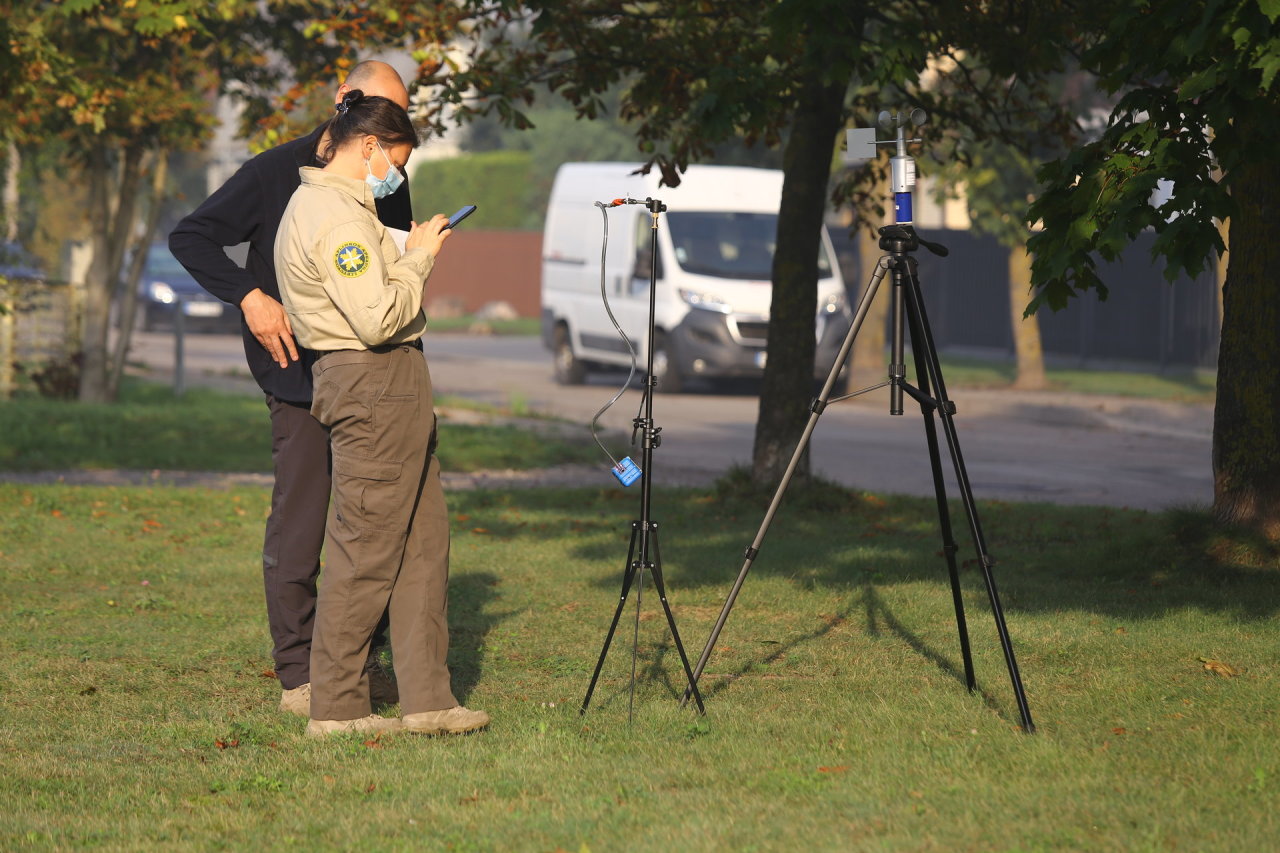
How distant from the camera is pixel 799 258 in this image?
429 inches

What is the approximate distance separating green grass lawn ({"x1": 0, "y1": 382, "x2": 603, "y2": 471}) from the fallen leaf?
870 centimetres

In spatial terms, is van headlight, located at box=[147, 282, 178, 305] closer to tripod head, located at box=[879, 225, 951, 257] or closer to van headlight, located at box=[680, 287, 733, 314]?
van headlight, located at box=[680, 287, 733, 314]

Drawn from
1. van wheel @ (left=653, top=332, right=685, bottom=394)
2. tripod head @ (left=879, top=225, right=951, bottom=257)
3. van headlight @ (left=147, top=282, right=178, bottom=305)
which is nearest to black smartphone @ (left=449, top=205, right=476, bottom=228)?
tripod head @ (left=879, top=225, right=951, bottom=257)

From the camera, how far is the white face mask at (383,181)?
526cm

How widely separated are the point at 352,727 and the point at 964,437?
13351 mm

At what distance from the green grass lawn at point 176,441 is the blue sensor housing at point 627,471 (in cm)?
873

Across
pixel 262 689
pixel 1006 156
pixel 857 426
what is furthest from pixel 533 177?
pixel 262 689

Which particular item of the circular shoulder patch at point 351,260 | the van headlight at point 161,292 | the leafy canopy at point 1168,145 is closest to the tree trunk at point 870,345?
the van headlight at point 161,292

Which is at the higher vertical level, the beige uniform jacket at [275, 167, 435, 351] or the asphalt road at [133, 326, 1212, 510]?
the beige uniform jacket at [275, 167, 435, 351]

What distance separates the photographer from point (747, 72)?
31.8 feet

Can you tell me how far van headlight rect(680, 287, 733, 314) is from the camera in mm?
21328

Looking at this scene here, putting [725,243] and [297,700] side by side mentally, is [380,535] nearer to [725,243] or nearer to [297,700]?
[297,700]

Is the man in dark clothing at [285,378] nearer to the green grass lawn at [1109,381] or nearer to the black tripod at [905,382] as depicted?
the black tripod at [905,382]

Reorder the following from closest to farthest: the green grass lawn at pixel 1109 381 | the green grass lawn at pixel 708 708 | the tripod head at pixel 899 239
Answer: the green grass lawn at pixel 708 708 → the tripod head at pixel 899 239 → the green grass lawn at pixel 1109 381
